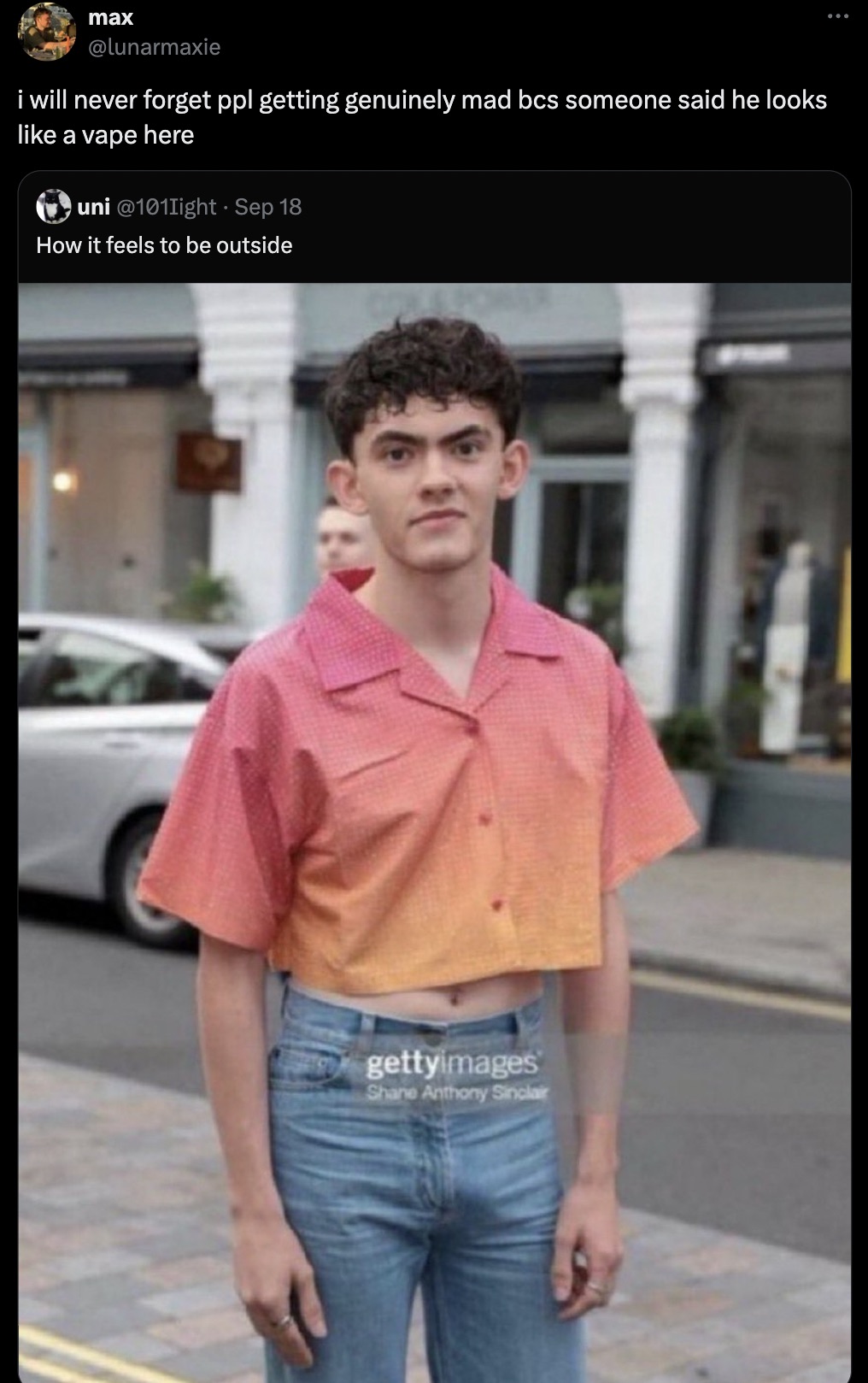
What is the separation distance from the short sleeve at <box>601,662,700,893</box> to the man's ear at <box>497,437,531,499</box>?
24 cm

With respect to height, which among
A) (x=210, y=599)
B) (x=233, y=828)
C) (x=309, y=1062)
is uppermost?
(x=210, y=599)

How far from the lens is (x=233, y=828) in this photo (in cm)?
234

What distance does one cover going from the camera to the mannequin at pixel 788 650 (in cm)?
1273

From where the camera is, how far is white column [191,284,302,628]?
12.0m

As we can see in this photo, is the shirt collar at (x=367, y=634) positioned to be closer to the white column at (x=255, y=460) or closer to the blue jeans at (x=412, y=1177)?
the blue jeans at (x=412, y=1177)

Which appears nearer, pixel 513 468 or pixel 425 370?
pixel 425 370

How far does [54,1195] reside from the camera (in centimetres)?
520

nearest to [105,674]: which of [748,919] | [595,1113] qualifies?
[748,919]

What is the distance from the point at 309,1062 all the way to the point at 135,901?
6.43 meters

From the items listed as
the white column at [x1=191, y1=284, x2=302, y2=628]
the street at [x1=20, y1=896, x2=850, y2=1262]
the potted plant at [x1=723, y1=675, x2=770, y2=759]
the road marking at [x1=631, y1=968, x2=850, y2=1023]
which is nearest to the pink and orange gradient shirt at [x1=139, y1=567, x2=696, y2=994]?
the street at [x1=20, y1=896, x2=850, y2=1262]

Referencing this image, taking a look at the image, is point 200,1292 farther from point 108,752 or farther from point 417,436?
point 108,752
